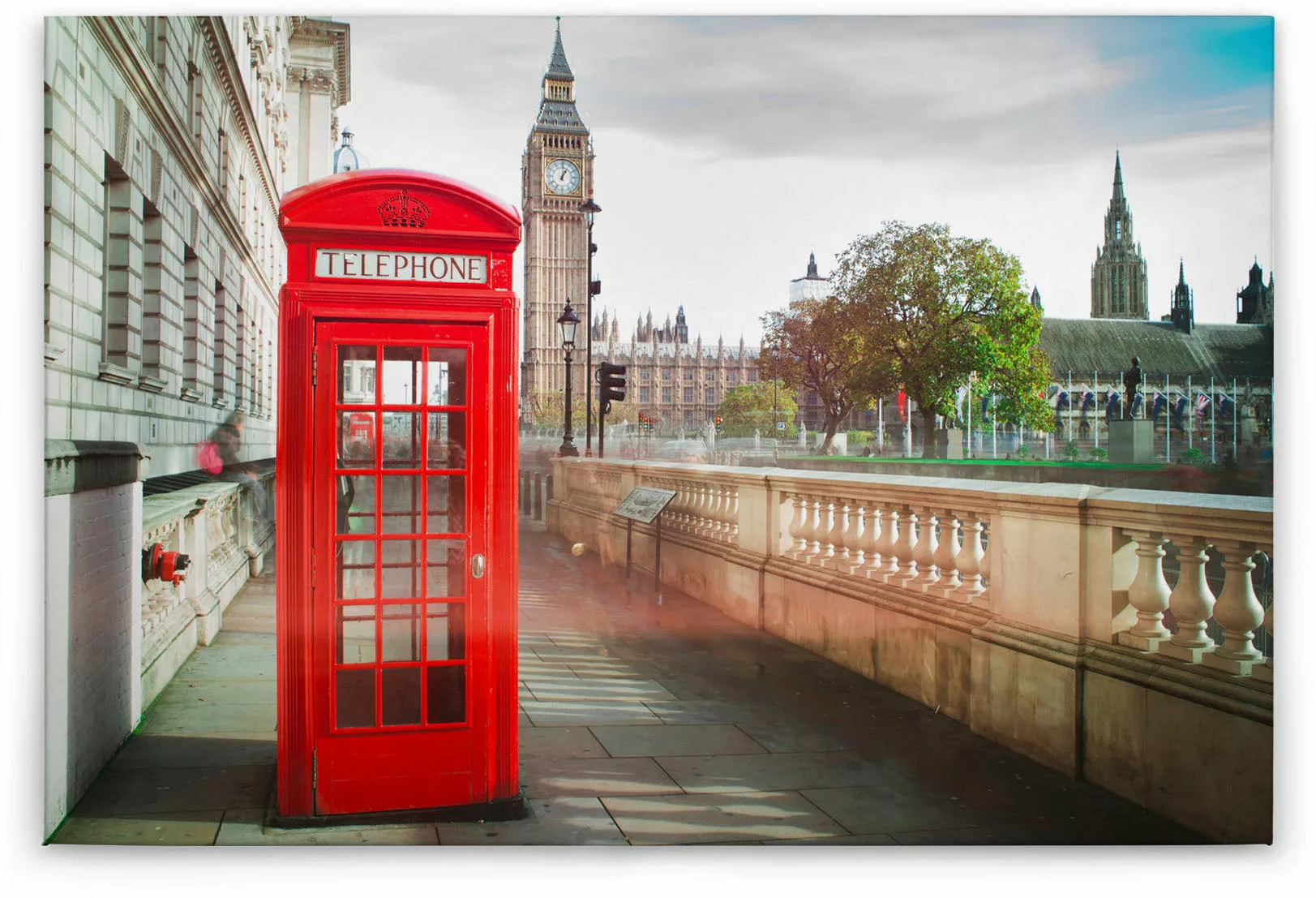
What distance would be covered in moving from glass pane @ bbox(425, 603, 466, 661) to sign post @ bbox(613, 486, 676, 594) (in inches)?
178

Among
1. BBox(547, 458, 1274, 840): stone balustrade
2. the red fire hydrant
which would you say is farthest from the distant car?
the red fire hydrant

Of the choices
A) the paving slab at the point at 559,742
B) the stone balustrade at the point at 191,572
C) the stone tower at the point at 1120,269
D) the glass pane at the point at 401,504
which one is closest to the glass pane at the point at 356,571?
the glass pane at the point at 401,504

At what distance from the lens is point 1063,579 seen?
4.29 metres

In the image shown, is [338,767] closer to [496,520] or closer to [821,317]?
[496,520]

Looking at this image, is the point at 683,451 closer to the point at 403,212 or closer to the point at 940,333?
the point at 940,333

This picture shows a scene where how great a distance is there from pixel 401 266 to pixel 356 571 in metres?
1.16

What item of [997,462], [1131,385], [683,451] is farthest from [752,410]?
[1131,385]

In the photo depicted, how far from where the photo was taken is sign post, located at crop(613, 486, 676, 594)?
27.7 feet

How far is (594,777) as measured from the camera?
4.29 m

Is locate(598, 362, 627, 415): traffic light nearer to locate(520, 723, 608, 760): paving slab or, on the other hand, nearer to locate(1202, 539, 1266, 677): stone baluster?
locate(520, 723, 608, 760): paving slab

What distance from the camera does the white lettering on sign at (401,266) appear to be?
3586 mm

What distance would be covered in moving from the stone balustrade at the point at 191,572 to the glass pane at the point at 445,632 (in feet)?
6.86

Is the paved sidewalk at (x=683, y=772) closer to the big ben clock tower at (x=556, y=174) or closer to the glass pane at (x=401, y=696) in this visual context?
the glass pane at (x=401, y=696)

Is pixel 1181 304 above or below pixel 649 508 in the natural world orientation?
above
